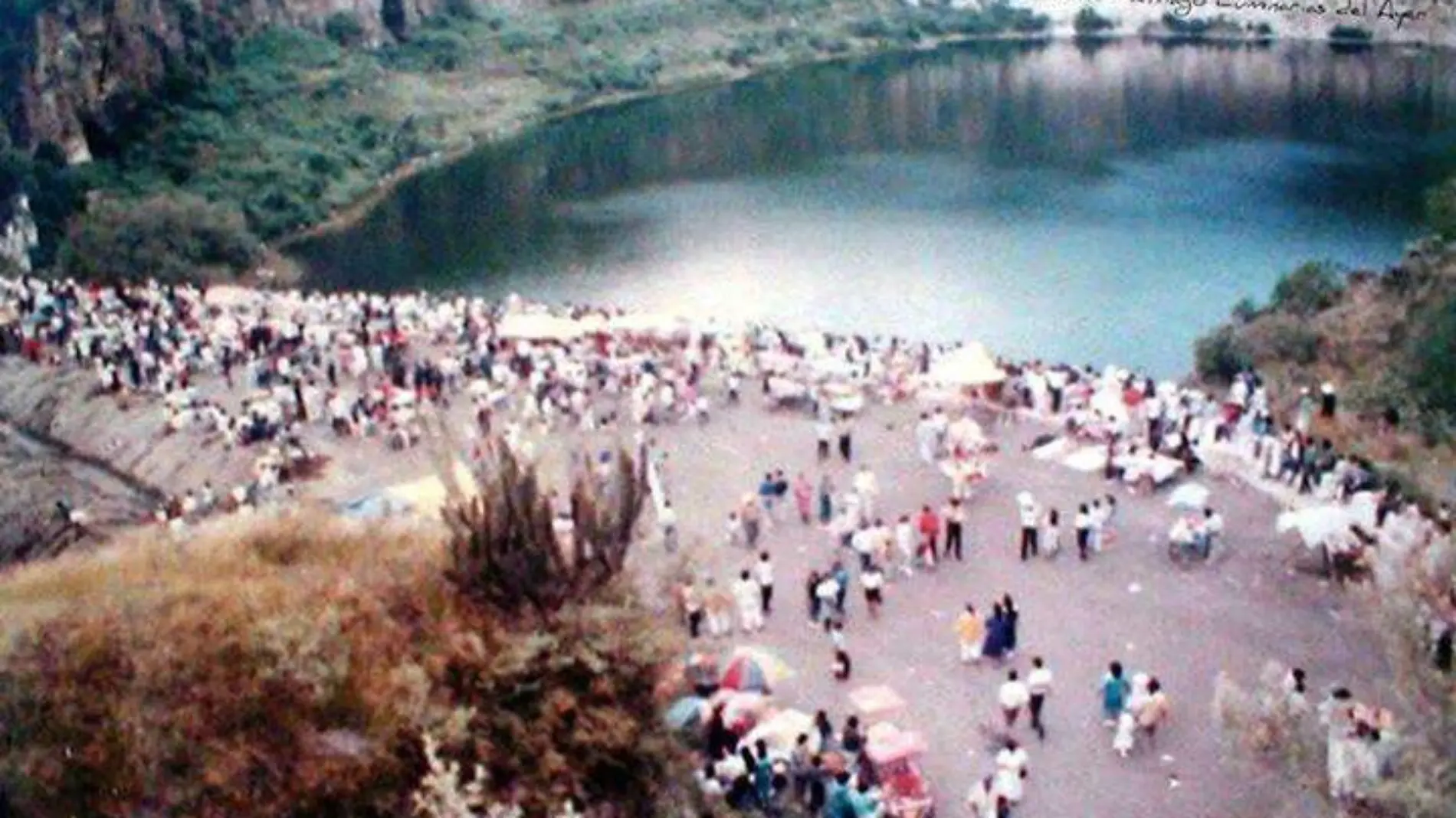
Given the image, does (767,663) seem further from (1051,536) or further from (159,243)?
(159,243)

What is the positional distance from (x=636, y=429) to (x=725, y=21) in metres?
80.0

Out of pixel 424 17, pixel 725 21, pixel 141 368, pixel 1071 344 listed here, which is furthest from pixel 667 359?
pixel 725 21

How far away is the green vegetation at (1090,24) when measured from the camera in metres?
106

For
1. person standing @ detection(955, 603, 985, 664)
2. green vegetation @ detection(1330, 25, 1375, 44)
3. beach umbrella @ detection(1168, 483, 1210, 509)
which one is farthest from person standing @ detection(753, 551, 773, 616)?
green vegetation @ detection(1330, 25, 1375, 44)

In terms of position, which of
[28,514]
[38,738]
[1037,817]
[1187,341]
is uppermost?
[38,738]

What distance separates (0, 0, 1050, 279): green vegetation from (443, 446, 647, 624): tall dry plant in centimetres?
4657

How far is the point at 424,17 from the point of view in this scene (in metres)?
96.0

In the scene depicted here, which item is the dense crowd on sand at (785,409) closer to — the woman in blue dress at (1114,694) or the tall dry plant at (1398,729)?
the woman in blue dress at (1114,694)

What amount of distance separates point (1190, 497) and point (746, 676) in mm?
8514

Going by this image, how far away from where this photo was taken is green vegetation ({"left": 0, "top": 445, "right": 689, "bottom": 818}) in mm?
13680

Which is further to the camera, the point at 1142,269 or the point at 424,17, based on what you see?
the point at 424,17

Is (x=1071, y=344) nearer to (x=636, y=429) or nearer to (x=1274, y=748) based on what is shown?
(x=636, y=429)

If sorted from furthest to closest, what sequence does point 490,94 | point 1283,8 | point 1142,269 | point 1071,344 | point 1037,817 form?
1. point 1283,8
2. point 490,94
3. point 1142,269
4. point 1071,344
5. point 1037,817

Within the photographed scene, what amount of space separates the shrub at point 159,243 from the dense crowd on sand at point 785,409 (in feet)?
36.5
